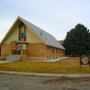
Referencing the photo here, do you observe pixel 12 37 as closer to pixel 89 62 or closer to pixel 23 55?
pixel 23 55

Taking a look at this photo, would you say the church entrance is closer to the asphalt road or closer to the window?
the window

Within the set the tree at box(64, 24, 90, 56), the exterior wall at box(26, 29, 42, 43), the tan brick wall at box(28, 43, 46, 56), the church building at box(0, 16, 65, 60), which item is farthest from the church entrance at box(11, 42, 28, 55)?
the tree at box(64, 24, 90, 56)

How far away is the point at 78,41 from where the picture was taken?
70.0 metres

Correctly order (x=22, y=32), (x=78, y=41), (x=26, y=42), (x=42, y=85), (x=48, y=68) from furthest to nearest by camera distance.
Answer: (x=78, y=41), (x=22, y=32), (x=26, y=42), (x=48, y=68), (x=42, y=85)

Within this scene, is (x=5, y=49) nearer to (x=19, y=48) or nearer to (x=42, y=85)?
(x=19, y=48)

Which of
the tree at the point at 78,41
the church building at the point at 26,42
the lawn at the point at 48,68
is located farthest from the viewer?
the tree at the point at 78,41

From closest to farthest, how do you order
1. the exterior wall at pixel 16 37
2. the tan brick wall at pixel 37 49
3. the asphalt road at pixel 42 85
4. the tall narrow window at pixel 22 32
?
the asphalt road at pixel 42 85 → the tan brick wall at pixel 37 49 → the exterior wall at pixel 16 37 → the tall narrow window at pixel 22 32

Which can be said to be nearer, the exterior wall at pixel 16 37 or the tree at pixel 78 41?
the exterior wall at pixel 16 37

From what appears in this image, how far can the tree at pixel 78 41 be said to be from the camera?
69.9m

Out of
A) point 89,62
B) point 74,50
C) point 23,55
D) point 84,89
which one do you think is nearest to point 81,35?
point 74,50

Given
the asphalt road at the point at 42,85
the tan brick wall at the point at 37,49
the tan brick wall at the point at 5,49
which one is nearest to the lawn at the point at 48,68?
the asphalt road at the point at 42,85

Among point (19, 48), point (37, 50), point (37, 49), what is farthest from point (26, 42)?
point (37, 50)

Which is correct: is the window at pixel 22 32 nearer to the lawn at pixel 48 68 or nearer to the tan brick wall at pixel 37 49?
the tan brick wall at pixel 37 49

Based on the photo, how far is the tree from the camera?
69.9 m
